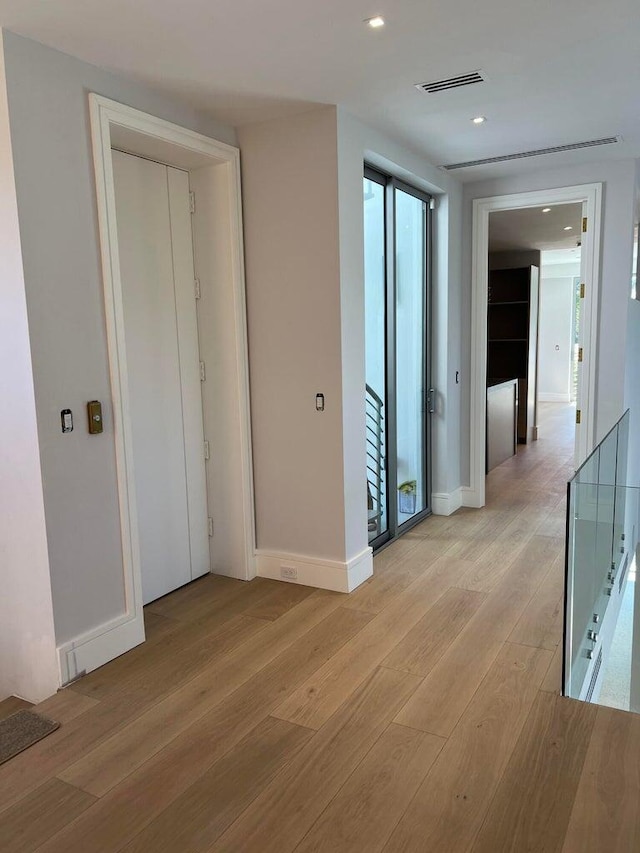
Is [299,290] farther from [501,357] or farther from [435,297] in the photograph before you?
[501,357]

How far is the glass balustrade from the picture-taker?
8.88 ft

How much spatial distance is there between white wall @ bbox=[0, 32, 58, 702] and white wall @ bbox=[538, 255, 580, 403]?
12561 millimetres

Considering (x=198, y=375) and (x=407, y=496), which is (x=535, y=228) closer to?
(x=407, y=496)

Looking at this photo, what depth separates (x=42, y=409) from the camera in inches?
101

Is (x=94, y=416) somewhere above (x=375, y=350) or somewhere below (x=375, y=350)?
below

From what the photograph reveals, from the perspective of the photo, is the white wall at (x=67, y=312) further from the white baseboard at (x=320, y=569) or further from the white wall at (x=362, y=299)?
the white wall at (x=362, y=299)

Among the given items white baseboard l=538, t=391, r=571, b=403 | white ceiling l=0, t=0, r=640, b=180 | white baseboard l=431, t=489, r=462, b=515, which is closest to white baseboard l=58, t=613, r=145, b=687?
white ceiling l=0, t=0, r=640, b=180

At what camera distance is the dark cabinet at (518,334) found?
343 inches

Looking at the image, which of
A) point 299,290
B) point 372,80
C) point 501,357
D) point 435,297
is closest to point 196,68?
point 372,80

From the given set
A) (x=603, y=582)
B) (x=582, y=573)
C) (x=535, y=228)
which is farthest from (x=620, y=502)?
(x=535, y=228)

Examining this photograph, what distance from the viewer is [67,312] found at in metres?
2.65

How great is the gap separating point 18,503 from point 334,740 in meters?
1.58

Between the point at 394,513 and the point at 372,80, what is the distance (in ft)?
8.86

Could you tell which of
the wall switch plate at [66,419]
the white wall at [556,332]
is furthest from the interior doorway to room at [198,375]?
the white wall at [556,332]
